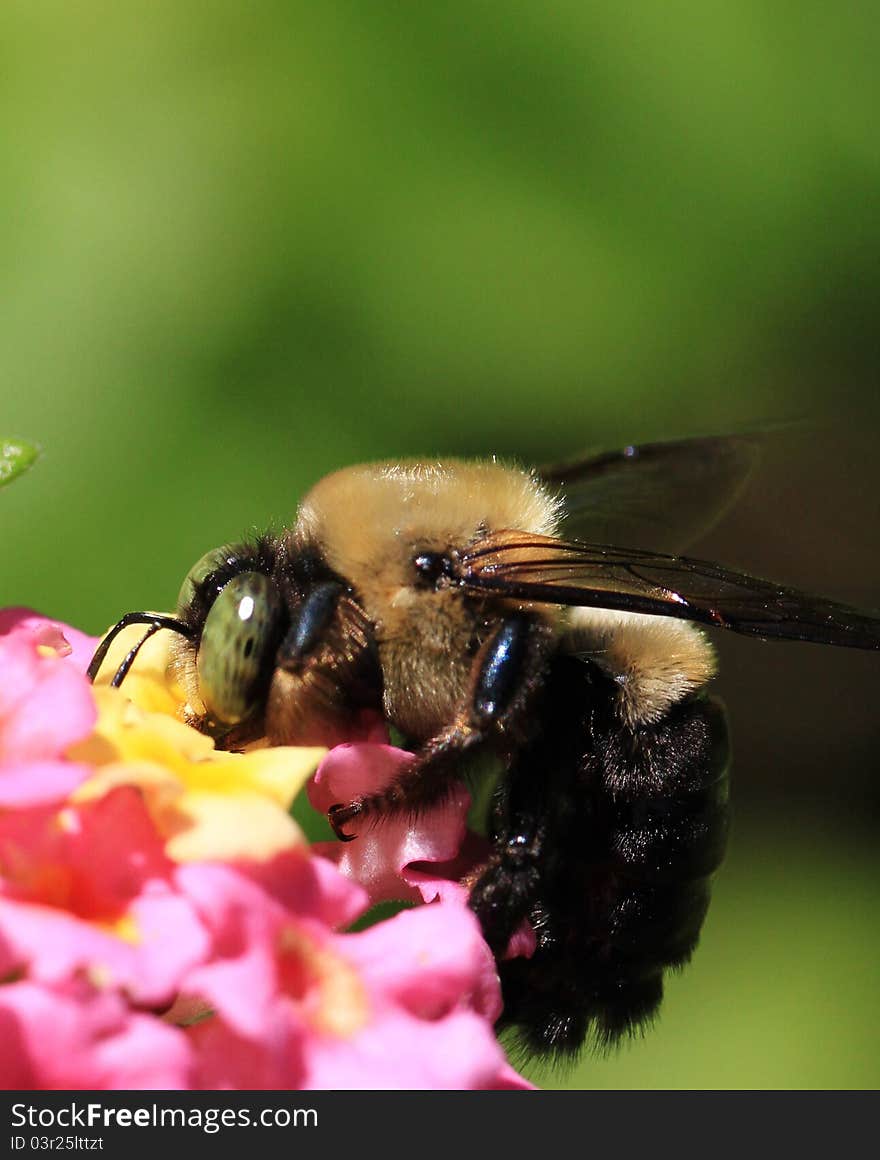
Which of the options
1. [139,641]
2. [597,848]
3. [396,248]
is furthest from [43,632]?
[396,248]

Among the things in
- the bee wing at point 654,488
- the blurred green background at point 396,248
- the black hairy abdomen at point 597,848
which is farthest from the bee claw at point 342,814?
the blurred green background at point 396,248

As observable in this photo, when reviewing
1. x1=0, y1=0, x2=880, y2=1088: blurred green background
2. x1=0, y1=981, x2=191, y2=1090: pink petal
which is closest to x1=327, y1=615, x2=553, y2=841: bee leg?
x1=0, y1=981, x2=191, y2=1090: pink petal

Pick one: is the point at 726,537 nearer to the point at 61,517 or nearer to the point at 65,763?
the point at 61,517

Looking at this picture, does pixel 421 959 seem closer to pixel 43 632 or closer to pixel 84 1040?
pixel 84 1040

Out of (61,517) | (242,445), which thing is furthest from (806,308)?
(61,517)

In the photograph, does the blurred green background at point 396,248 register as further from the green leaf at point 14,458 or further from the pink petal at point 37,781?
the pink petal at point 37,781

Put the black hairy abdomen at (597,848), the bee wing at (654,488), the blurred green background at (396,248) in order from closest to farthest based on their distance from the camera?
the black hairy abdomen at (597,848), the bee wing at (654,488), the blurred green background at (396,248)

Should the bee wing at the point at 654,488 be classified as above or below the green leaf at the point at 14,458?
below
